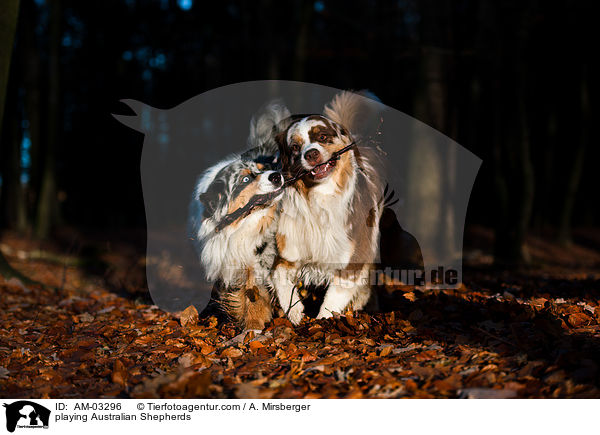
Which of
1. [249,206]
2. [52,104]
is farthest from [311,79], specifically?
[249,206]

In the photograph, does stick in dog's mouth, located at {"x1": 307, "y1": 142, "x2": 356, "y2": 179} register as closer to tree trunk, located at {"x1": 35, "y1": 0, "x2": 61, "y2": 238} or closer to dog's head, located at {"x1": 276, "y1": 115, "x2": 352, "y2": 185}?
dog's head, located at {"x1": 276, "y1": 115, "x2": 352, "y2": 185}

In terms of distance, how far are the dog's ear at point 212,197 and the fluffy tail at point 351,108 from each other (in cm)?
103

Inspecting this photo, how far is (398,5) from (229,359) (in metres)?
18.3

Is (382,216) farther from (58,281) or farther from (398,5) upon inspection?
(398,5)

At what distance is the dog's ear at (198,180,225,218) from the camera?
157 inches

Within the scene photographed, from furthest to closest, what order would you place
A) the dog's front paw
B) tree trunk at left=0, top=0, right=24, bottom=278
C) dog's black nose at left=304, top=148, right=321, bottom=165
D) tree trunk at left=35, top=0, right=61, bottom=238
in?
tree trunk at left=35, top=0, right=61, bottom=238
tree trunk at left=0, top=0, right=24, bottom=278
the dog's front paw
dog's black nose at left=304, top=148, right=321, bottom=165

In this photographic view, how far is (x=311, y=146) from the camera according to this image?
368 centimetres

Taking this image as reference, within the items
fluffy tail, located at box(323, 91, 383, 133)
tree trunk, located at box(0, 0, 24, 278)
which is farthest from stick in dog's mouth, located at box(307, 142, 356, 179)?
tree trunk, located at box(0, 0, 24, 278)

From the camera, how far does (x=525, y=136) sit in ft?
31.5

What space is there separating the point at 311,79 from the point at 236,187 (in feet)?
48.1

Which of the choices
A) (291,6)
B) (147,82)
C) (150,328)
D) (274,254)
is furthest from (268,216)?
(147,82)

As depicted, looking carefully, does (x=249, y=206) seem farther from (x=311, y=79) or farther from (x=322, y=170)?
(x=311, y=79)
